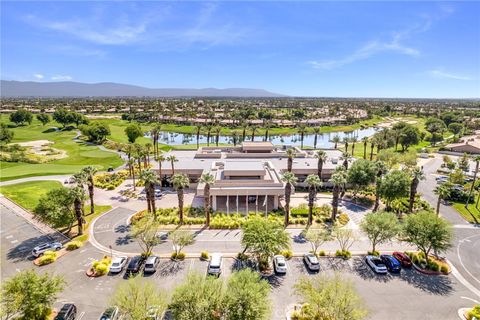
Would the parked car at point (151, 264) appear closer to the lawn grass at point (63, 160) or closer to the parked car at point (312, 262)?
the parked car at point (312, 262)

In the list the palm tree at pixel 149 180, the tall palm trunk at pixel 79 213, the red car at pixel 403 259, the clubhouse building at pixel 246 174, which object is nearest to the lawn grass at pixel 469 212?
the red car at pixel 403 259

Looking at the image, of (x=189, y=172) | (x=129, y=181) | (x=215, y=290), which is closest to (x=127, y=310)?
(x=215, y=290)

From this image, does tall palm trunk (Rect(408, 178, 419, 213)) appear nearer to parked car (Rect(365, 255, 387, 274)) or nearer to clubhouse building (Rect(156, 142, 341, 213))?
clubhouse building (Rect(156, 142, 341, 213))

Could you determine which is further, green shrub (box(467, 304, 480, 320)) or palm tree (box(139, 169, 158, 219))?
palm tree (box(139, 169, 158, 219))

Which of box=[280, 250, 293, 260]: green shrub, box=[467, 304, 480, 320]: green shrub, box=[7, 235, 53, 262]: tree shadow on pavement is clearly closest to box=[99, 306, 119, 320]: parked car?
box=[7, 235, 53, 262]: tree shadow on pavement

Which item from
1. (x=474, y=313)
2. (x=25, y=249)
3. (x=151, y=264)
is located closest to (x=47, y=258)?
(x=25, y=249)

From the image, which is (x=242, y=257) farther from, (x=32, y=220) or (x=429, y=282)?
(x=32, y=220)

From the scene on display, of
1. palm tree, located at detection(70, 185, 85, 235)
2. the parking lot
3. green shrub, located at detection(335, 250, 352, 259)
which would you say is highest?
palm tree, located at detection(70, 185, 85, 235)

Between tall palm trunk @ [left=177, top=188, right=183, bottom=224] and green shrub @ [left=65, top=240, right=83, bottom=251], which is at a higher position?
tall palm trunk @ [left=177, top=188, right=183, bottom=224]
